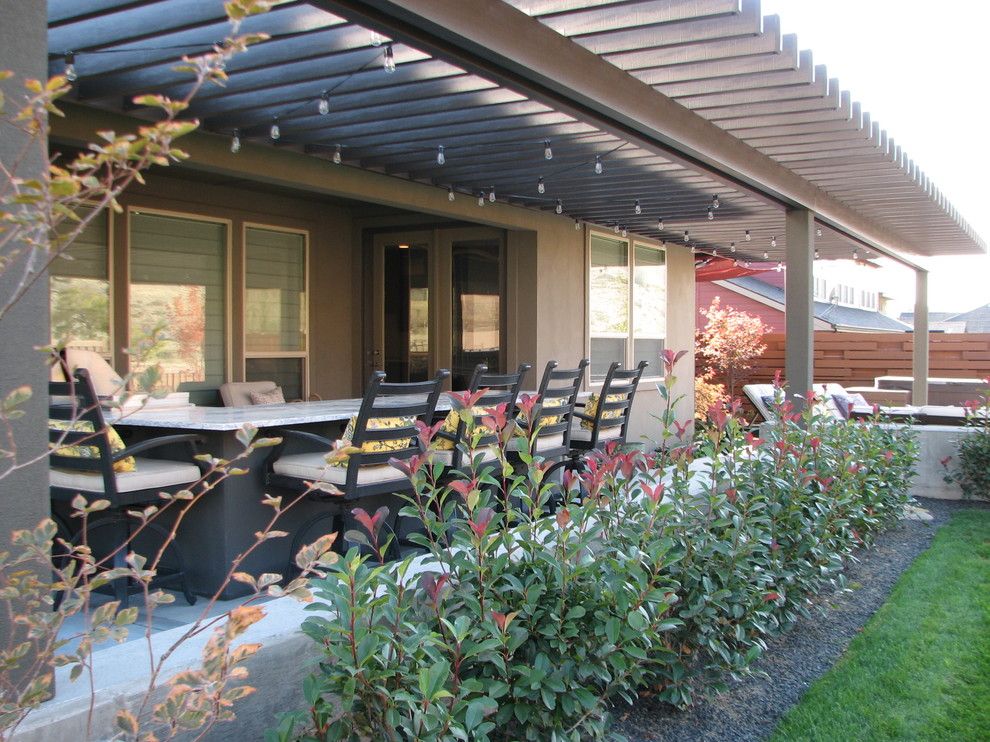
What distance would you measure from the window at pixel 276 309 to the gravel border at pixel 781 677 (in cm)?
572

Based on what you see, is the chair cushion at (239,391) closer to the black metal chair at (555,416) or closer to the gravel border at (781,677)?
the black metal chair at (555,416)

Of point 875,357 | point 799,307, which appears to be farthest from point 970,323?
A: point 799,307

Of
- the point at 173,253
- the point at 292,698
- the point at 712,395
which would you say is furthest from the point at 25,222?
the point at 712,395

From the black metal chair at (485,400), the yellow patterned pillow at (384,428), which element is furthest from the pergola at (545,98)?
the yellow patterned pillow at (384,428)

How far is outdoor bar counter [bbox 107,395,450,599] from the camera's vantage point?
4.03 meters

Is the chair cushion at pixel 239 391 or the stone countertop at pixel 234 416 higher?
the stone countertop at pixel 234 416

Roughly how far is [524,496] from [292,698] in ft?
3.03

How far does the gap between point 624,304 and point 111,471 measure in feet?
28.6

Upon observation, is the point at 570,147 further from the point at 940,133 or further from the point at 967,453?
the point at 940,133

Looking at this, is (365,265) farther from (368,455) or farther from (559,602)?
(559,602)

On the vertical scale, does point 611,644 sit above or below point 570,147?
below

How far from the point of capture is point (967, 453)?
7734 millimetres

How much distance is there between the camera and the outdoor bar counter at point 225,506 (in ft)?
13.2

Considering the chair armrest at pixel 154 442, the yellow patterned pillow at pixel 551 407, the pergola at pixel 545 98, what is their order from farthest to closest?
the yellow patterned pillow at pixel 551 407 < the pergola at pixel 545 98 < the chair armrest at pixel 154 442
